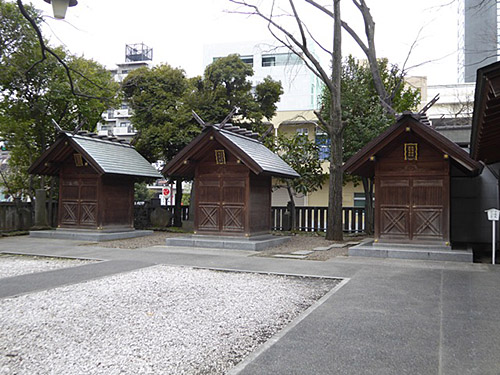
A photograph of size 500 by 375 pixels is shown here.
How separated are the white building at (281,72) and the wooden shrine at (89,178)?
1148 inches

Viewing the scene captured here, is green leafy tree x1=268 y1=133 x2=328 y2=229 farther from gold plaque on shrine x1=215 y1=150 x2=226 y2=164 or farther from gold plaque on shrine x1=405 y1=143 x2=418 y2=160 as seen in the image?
gold plaque on shrine x1=405 y1=143 x2=418 y2=160

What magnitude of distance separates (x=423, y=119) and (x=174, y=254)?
821 centimetres

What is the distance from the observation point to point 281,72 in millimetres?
45406

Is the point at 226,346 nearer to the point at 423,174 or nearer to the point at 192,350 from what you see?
the point at 192,350

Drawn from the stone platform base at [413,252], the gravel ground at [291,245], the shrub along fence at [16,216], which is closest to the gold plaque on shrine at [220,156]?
the gravel ground at [291,245]

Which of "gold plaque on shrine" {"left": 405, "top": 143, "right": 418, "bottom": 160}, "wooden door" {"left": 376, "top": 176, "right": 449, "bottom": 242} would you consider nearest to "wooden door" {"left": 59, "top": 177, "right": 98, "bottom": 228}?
"wooden door" {"left": 376, "top": 176, "right": 449, "bottom": 242}

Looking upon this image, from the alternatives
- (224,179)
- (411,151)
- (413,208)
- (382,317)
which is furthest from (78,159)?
(382,317)

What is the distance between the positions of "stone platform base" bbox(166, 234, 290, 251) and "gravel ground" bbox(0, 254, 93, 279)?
4.00 metres

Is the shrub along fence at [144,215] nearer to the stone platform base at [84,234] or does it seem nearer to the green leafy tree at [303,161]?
the stone platform base at [84,234]

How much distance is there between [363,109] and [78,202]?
42.2 feet

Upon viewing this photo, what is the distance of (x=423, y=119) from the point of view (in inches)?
502

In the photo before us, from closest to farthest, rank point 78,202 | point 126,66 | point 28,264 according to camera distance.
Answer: point 28,264 < point 78,202 < point 126,66

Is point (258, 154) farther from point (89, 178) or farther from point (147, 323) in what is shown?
point (147, 323)

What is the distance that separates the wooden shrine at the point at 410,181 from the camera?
11.8 meters
